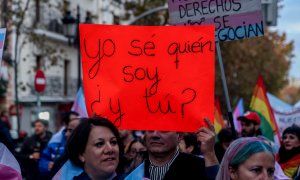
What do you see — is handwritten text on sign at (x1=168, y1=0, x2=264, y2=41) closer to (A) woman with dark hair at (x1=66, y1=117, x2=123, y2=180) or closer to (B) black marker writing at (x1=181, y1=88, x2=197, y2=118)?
(B) black marker writing at (x1=181, y1=88, x2=197, y2=118)

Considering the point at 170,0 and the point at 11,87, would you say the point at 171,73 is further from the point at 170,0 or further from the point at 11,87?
the point at 11,87

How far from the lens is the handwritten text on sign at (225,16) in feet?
16.6

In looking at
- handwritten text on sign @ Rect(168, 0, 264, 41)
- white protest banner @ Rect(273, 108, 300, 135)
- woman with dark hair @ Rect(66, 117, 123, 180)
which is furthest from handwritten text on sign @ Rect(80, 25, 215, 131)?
white protest banner @ Rect(273, 108, 300, 135)

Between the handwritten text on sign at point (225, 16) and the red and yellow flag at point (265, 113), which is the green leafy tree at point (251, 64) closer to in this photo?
the red and yellow flag at point (265, 113)

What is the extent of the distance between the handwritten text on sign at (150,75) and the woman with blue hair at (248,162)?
0.64m

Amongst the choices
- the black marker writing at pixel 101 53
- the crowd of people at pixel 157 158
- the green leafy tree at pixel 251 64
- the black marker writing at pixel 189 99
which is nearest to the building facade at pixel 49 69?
the green leafy tree at pixel 251 64

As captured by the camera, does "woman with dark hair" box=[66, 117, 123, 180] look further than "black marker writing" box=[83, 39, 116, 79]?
No

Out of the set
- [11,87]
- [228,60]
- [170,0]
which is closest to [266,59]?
[228,60]

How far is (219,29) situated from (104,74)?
0.88 m

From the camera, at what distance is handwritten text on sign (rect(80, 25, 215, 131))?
461 centimetres

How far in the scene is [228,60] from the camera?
108 feet

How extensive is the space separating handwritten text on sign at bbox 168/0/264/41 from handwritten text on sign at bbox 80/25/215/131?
431 millimetres

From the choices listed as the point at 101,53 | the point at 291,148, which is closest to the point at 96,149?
the point at 101,53

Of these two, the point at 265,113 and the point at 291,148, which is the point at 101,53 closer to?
the point at 291,148
